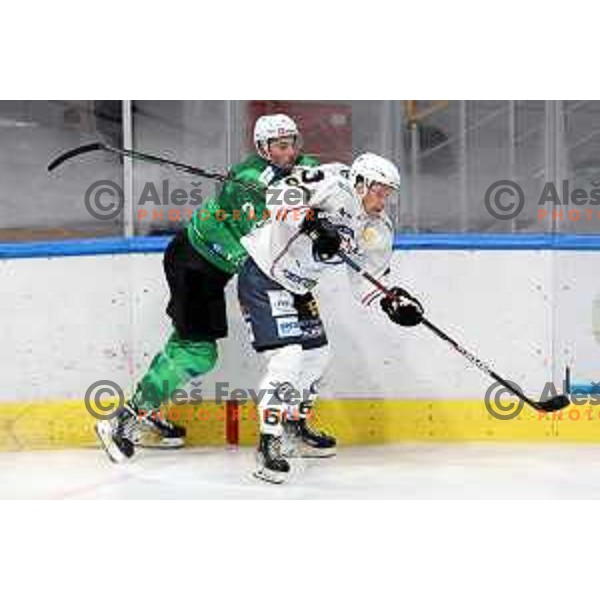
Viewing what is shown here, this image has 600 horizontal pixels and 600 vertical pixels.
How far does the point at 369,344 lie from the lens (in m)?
3.64

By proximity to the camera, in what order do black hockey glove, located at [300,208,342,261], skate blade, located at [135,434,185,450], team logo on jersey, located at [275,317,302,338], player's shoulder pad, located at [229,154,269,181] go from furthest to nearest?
1. skate blade, located at [135,434,185,450]
2. player's shoulder pad, located at [229,154,269,181]
3. team logo on jersey, located at [275,317,302,338]
4. black hockey glove, located at [300,208,342,261]

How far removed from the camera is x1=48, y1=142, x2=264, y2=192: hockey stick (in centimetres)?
338

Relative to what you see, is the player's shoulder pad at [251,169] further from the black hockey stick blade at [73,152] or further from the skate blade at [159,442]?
the skate blade at [159,442]

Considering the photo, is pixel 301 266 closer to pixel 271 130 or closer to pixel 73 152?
pixel 271 130

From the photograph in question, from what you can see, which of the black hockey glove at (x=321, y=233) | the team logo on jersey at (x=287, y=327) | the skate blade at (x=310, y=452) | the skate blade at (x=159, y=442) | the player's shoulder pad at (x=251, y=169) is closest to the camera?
the black hockey glove at (x=321, y=233)

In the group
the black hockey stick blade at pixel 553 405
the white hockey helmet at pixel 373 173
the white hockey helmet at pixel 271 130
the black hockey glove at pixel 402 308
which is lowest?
the black hockey stick blade at pixel 553 405

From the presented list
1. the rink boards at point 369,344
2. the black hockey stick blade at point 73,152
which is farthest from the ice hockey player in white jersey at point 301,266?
the black hockey stick blade at point 73,152

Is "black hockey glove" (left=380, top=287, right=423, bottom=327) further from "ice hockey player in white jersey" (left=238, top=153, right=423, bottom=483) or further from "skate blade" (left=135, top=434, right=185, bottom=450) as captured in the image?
"skate blade" (left=135, top=434, right=185, bottom=450)

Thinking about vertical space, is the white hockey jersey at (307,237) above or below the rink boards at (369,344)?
above

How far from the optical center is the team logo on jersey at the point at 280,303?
3230mm

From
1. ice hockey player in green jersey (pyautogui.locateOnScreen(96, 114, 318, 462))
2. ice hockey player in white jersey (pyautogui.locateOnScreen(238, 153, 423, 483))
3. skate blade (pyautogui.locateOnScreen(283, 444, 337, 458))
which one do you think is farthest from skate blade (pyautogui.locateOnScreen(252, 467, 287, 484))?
ice hockey player in green jersey (pyautogui.locateOnScreen(96, 114, 318, 462))

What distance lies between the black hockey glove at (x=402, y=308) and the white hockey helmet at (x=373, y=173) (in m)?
0.31

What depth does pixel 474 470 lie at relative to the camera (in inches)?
131

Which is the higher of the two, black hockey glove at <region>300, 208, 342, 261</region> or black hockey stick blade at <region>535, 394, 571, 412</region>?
black hockey glove at <region>300, 208, 342, 261</region>
